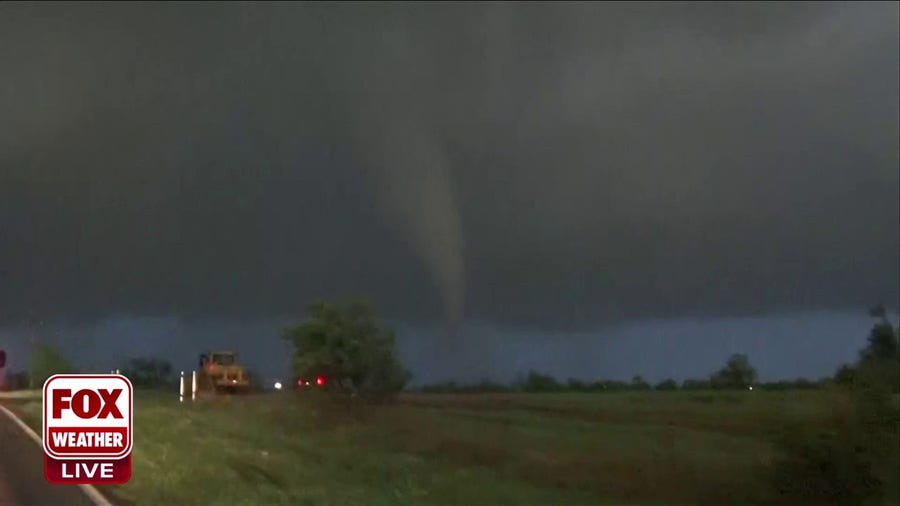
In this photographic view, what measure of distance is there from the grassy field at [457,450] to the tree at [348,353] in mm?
798

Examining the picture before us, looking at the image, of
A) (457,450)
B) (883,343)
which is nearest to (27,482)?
(457,450)

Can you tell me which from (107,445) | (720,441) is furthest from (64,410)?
(720,441)

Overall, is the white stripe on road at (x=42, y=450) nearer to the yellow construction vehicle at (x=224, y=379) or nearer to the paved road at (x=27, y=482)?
the paved road at (x=27, y=482)

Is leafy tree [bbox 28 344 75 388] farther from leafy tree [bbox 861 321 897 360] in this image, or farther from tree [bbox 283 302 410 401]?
leafy tree [bbox 861 321 897 360]

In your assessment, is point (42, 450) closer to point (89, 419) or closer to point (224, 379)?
point (89, 419)

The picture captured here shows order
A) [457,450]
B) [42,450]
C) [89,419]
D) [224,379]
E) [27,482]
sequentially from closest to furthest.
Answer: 1. [89,419]
2. [27,482]
3. [42,450]
4. [457,450]
5. [224,379]

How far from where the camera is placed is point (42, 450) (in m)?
22.1

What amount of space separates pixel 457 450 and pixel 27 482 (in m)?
11.6

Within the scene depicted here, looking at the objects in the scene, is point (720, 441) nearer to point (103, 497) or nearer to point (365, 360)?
point (365, 360)

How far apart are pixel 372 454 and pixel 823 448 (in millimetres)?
8479

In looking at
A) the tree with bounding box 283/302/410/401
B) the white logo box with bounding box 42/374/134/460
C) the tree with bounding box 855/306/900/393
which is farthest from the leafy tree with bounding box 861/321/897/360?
the white logo box with bounding box 42/374/134/460

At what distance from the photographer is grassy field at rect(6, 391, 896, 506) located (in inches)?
723

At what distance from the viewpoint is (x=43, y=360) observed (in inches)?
1093

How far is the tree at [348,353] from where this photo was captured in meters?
31.9
